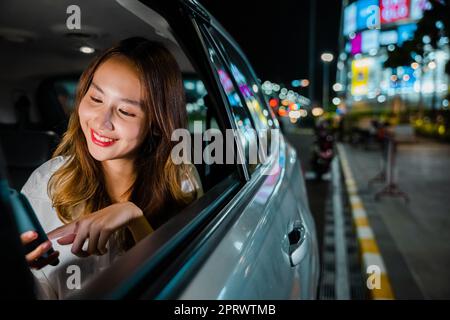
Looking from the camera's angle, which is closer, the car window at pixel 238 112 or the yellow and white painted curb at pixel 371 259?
the car window at pixel 238 112

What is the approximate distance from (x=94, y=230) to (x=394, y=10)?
33.2 m

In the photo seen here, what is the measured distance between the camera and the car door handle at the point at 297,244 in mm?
1516

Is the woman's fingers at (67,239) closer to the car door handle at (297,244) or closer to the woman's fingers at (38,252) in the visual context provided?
the woman's fingers at (38,252)

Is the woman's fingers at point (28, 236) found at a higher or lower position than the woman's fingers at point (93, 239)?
higher

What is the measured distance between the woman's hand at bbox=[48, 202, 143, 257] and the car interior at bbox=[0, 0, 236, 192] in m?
0.47

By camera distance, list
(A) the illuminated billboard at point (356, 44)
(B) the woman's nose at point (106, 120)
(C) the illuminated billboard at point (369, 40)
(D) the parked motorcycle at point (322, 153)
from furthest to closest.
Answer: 1. (A) the illuminated billboard at point (356, 44)
2. (C) the illuminated billboard at point (369, 40)
3. (D) the parked motorcycle at point (322, 153)
4. (B) the woman's nose at point (106, 120)

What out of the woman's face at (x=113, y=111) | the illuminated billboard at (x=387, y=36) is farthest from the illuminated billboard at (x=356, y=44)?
the woman's face at (x=113, y=111)

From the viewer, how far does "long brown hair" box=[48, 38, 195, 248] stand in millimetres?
1484

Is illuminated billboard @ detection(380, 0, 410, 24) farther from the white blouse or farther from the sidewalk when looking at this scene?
the white blouse

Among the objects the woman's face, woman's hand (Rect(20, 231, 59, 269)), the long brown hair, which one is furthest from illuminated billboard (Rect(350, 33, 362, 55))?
woman's hand (Rect(20, 231, 59, 269))

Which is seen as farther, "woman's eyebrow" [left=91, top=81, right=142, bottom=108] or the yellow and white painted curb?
the yellow and white painted curb

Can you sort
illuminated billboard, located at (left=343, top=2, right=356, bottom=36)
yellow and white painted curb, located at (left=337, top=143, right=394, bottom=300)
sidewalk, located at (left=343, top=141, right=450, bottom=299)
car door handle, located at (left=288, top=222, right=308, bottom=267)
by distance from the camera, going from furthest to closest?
illuminated billboard, located at (left=343, top=2, right=356, bottom=36) → sidewalk, located at (left=343, top=141, right=450, bottom=299) → yellow and white painted curb, located at (left=337, top=143, right=394, bottom=300) → car door handle, located at (left=288, top=222, right=308, bottom=267)
